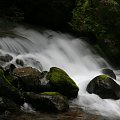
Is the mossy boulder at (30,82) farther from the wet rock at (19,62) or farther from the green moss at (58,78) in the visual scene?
the wet rock at (19,62)

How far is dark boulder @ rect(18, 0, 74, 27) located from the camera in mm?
19328

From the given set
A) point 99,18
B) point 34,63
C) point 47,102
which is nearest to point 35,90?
point 47,102

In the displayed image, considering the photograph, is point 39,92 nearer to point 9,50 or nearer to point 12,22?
point 9,50

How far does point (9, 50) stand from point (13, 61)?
1136 millimetres

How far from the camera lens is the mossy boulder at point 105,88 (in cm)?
1191

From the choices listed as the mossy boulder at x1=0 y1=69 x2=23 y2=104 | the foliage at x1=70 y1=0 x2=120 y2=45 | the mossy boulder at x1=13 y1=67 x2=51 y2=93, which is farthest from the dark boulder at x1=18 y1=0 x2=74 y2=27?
the mossy boulder at x1=0 y1=69 x2=23 y2=104

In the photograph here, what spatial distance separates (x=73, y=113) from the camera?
1033cm

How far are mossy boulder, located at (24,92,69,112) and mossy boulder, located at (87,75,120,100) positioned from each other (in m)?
1.85

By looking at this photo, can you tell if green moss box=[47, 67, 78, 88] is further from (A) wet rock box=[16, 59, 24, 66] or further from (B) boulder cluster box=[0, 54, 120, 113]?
(A) wet rock box=[16, 59, 24, 66]

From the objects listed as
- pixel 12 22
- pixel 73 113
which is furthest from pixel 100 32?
pixel 73 113

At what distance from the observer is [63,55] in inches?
669

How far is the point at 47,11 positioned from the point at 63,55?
362 centimetres

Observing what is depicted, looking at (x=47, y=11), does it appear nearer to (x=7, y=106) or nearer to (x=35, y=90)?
(x=35, y=90)

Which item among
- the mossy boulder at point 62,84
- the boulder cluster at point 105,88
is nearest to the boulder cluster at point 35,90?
the mossy boulder at point 62,84
